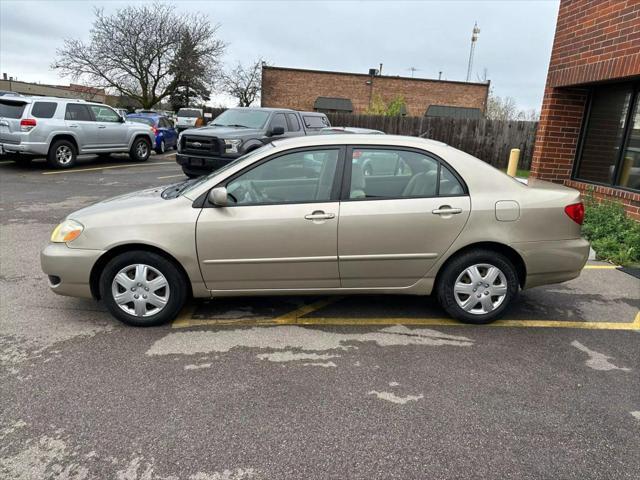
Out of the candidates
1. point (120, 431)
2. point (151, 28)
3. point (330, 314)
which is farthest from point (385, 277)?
point (151, 28)

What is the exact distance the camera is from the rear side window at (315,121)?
12.6 meters

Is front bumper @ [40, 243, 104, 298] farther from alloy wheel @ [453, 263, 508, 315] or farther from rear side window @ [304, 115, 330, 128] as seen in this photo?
rear side window @ [304, 115, 330, 128]

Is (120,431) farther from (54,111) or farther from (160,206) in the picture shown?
(54,111)

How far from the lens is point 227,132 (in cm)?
1046

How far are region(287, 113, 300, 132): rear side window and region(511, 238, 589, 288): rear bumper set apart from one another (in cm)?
870

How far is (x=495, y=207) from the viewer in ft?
12.8

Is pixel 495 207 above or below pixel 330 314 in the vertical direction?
above

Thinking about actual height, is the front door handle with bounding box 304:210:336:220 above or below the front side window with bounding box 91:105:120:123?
below

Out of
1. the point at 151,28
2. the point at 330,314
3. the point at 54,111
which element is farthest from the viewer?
the point at 151,28

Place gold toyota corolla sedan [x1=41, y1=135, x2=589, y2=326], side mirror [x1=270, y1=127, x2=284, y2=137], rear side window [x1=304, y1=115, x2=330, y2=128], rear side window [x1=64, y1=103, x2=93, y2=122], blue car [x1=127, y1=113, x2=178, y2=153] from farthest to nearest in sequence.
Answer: blue car [x1=127, y1=113, x2=178, y2=153] < rear side window [x1=64, y1=103, x2=93, y2=122] < rear side window [x1=304, y1=115, x2=330, y2=128] < side mirror [x1=270, y1=127, x2=284, y2=137] < gold toyota corolla sedan [x1=41, y1=135, x2=589, y2=326]

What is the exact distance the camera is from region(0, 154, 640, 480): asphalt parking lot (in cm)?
246

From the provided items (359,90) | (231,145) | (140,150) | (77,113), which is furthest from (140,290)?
(359,90)

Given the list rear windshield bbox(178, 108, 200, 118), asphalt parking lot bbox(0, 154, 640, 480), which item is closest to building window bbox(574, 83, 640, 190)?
asphalt parking lot bbox(0, 154, 640, 480)

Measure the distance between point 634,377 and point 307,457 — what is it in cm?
249
